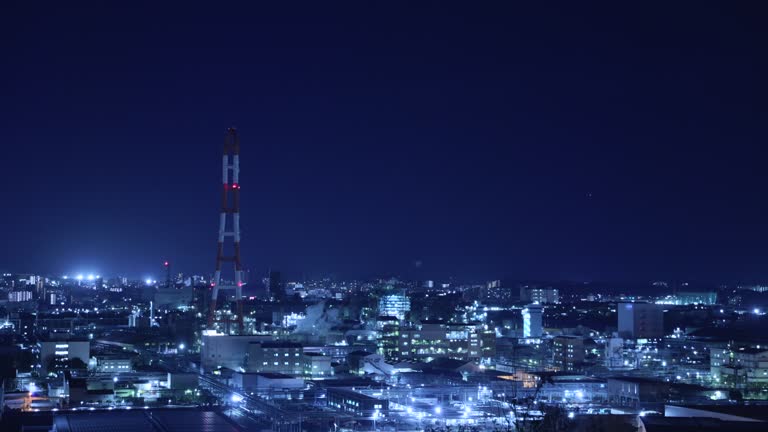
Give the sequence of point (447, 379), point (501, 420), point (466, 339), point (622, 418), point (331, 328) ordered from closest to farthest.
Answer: point (622, 418) → point (501, 420) → point (447, 379) → point (466, 339) → point (331, 328)

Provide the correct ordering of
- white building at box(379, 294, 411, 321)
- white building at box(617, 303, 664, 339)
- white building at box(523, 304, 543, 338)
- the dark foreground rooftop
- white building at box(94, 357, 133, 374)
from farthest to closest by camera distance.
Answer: white building at box(379, 294, 411, 321) < white building at box(523, 304, 543, 338) < white building at box(617, 303, 664, 339) < white building at box(94, 357, 133, 374) < the dark foreground rooftop

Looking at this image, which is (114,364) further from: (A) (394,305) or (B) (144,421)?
(A) (394,305)

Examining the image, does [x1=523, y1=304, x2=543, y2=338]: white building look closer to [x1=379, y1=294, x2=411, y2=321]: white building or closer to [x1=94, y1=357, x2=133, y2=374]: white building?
[x1=379, y1=294, x2=411, y2=321]: white building

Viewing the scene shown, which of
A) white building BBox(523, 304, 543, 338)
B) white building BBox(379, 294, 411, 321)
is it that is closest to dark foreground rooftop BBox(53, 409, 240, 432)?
white building BBox(523, 304, 543, 338)

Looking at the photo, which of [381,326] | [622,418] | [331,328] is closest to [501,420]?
[622,418]

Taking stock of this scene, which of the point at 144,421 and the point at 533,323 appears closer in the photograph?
the point at 144,421

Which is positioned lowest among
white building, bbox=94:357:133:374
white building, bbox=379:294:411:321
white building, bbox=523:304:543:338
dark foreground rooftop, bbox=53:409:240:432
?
white building, bbox=94:357:133:374

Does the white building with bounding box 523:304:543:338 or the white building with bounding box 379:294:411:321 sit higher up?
the white building with bounding box 379:294:411:321

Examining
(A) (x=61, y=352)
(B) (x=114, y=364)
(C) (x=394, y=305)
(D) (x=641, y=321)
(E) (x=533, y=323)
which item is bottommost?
(B) (x=114, y=364)

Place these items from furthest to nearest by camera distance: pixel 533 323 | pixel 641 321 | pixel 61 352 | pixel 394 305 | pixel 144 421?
pixel 394 305
pixel 533 323
pixel 641 321
pixel 61 352
pixel 144 421

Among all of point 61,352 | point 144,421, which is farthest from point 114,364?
point 144,421

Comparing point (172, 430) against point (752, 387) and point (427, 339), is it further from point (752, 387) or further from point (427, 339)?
point (427, 339)
